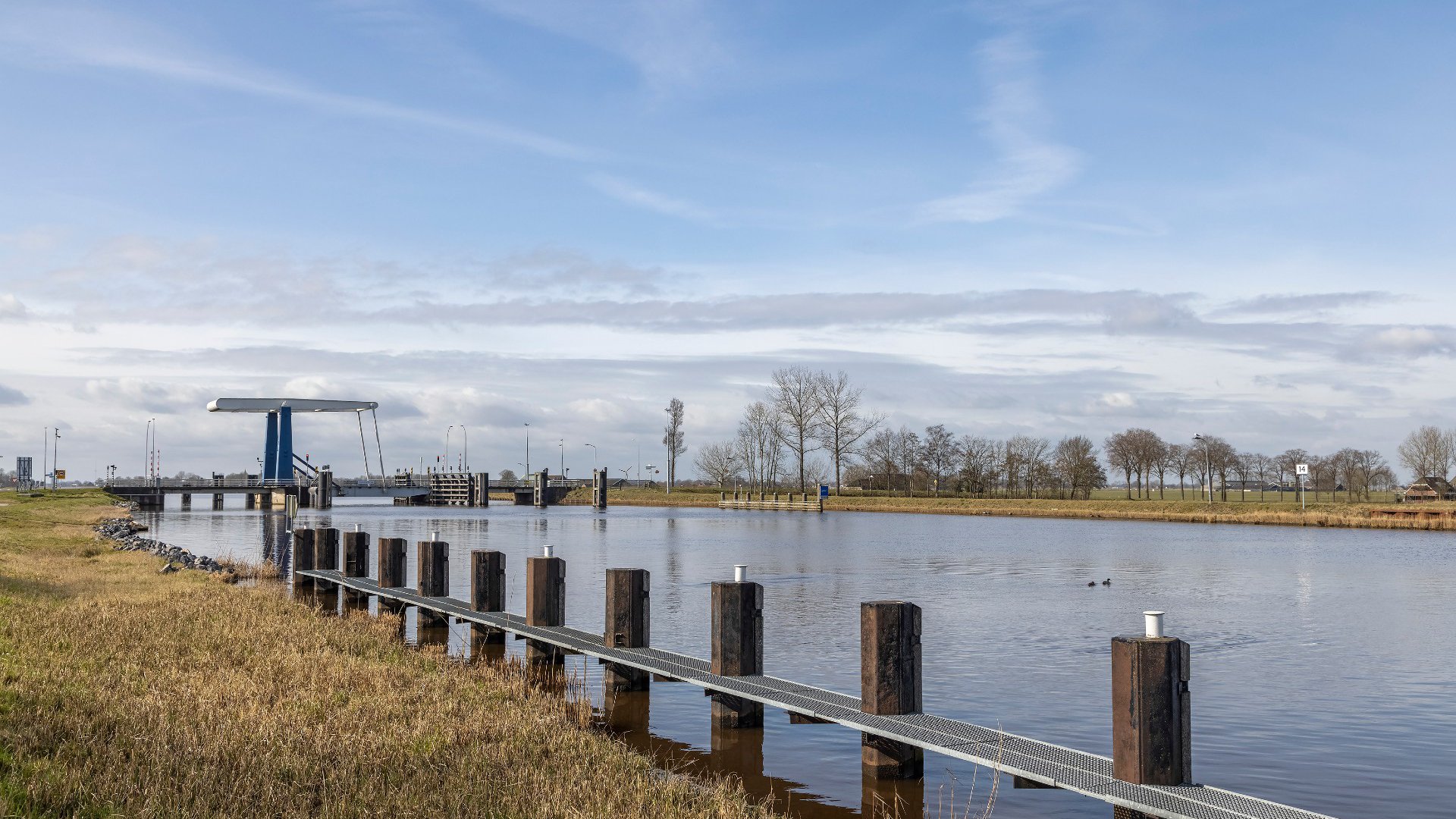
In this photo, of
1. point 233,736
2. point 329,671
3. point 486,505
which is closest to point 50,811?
point 233,736

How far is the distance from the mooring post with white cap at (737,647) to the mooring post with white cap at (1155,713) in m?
4.25

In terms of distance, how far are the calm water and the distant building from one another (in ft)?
168

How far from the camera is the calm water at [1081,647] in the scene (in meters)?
10.8

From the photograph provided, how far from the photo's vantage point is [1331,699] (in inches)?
564

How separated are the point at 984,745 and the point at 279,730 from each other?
524 centimetres

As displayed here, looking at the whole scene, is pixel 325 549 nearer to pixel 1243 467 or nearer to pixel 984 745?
pixel 984 745

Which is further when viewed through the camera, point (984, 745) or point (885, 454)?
point (885, 454)

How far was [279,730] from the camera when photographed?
29.0ft

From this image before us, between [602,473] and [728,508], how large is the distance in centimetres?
1116

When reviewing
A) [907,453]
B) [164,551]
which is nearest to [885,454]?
[907,453]

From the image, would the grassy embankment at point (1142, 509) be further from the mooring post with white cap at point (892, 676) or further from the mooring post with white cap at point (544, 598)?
the mooring post with white cap at point (892, 676)

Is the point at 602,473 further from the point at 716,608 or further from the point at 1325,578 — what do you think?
the point at 716,608

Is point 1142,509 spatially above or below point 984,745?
below

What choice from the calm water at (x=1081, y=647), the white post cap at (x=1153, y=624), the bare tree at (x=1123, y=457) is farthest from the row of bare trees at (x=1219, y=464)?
the white post cap at (x=1153, y=624)
